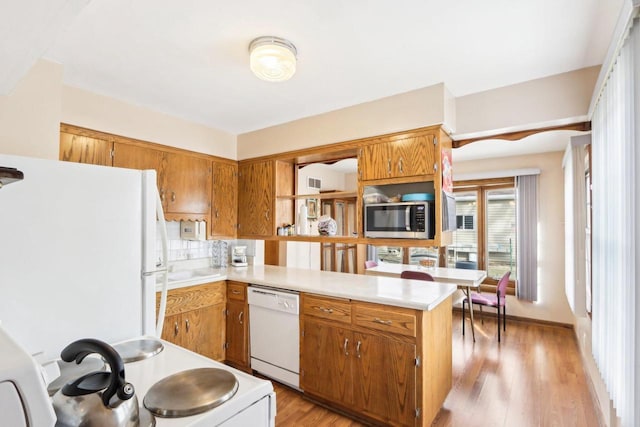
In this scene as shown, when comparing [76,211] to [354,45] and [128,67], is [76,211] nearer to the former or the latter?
[128,67]

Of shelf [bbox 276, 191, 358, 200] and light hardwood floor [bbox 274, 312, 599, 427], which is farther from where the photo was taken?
shelf [bbox 276, 191, 358, 200]

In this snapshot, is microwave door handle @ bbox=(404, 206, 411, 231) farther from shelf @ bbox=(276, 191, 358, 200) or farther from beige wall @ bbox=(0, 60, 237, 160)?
beige wall @ bbox=(0, 60, 237, 160)

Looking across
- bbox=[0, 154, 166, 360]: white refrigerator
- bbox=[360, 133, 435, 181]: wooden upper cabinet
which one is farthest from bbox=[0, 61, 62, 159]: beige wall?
bbox=[360, 133, 435, 181]: wooden upper cabinet

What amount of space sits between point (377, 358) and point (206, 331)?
1654 mm

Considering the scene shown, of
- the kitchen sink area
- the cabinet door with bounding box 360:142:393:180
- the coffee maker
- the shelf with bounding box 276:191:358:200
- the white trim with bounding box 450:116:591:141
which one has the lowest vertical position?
the kitchen sink area

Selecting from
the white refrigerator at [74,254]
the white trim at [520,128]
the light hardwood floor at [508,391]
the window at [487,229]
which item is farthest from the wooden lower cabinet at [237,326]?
the window at [487,229]

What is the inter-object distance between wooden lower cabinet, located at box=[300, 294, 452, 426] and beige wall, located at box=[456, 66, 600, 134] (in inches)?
57.2

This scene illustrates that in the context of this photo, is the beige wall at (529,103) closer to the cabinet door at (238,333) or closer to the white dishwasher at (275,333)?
the white dishwasher at (275,333)

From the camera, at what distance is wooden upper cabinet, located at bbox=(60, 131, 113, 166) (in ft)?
7.91

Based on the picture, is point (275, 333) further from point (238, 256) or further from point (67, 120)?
point (67, 120)

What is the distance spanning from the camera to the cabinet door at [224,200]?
3.48 metres

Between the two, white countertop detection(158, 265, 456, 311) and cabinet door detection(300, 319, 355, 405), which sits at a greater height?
white countertop detection(158, 265, 456, 311)

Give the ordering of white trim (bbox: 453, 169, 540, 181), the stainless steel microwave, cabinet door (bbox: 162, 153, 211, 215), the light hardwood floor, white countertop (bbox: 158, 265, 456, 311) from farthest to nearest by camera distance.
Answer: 1. white trim (bbox: 453, 169, 540, 181)
2. cabinet door (bbox: 162, 153, 211, 215)
3. the stainless steel microwave
4. the light hardwood floor
5. white countertop (bbox: 158, 265, 456, 311)

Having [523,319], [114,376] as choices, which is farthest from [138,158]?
[523,319]
